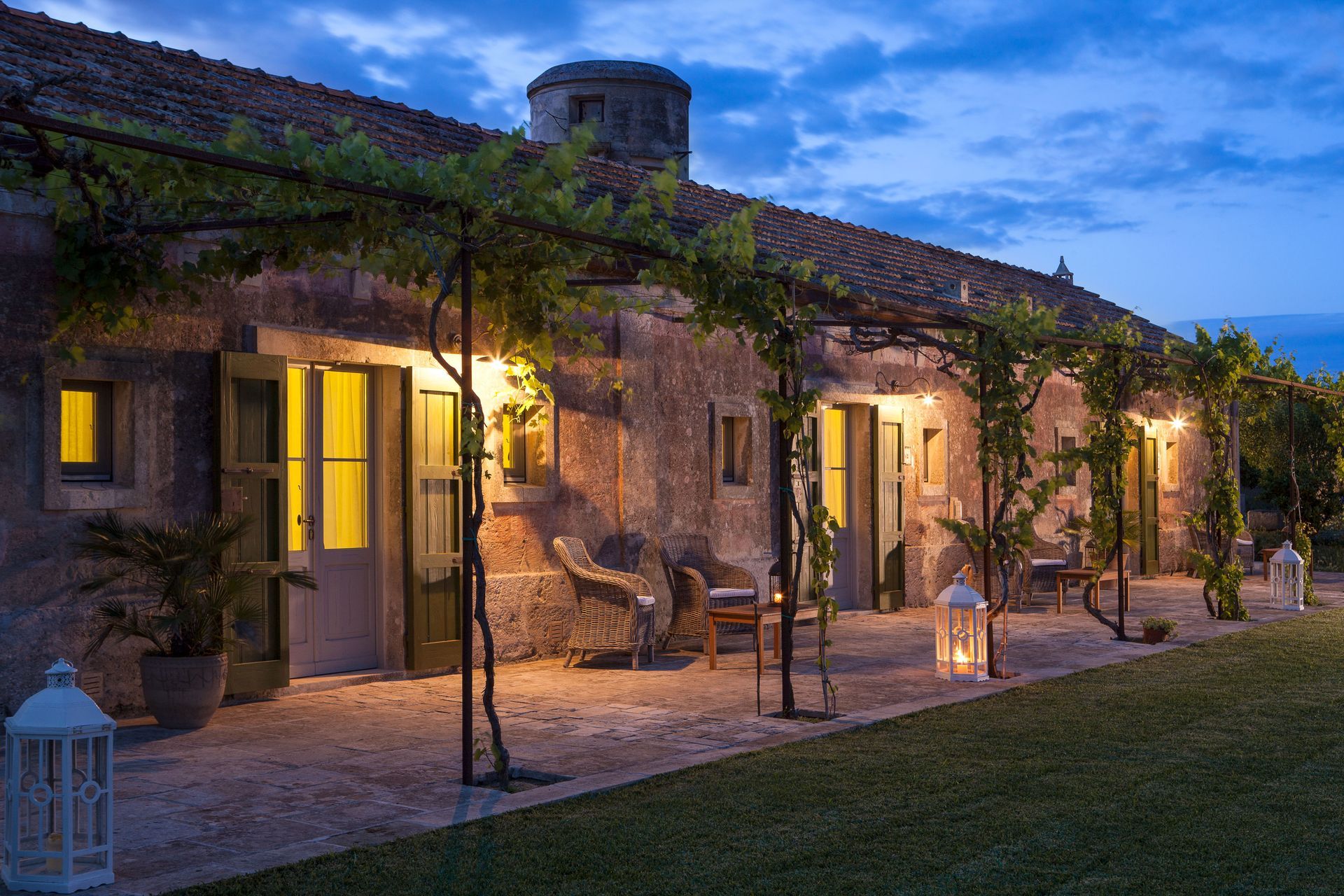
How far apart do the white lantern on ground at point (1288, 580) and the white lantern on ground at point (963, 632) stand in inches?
234

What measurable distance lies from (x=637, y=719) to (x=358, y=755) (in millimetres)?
1604

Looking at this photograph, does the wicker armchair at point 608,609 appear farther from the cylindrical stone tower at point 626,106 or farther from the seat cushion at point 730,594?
the cylindrical stone tower at point 626,106

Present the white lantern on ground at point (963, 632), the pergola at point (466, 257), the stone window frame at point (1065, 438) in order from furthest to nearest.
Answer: the stone window frame at point (1065, 438) < the white lantern on ground at point (963, 632) < the pergola at point (466, 257)

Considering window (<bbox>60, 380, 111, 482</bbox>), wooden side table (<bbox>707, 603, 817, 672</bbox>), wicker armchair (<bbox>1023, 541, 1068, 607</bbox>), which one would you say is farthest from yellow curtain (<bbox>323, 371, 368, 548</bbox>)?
wicker armchair (<bbox>1023, 541, 1068, 607</bbox>)

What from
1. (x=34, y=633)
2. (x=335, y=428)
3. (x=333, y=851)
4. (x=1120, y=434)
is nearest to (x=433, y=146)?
(x=335, y=428)

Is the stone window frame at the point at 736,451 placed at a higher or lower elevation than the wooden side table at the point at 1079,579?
higher

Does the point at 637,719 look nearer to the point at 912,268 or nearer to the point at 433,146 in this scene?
the point at 433,146

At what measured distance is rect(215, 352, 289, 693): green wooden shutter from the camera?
25.3 ft

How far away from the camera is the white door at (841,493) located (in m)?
13.1

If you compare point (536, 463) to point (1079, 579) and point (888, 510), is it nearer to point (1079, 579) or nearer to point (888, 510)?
point (888, 510)

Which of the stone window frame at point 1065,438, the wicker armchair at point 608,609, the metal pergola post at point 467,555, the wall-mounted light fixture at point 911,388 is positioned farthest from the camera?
the stone window frame at point 1065,438

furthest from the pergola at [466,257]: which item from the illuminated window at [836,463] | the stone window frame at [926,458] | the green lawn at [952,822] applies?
the stone window frame at [926,458]

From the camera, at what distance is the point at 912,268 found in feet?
53.3

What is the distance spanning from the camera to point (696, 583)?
10.3 m
